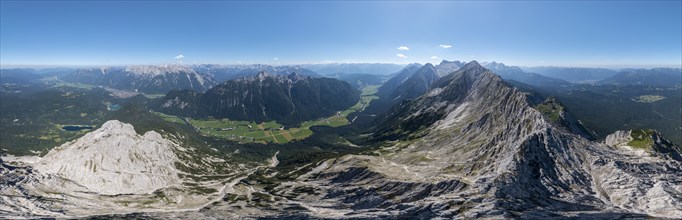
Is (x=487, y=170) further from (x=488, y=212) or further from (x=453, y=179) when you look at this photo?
(x=488, y=212)

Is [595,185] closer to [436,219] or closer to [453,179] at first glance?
[453,179]

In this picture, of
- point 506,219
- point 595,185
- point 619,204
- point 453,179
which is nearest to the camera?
point 506,219

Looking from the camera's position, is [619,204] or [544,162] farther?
[544,162]

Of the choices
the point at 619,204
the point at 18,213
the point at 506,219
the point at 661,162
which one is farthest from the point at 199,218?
the point at 661,162

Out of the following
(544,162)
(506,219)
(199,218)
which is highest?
(544,162)

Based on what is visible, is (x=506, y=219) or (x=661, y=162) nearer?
(x=506, y=219)

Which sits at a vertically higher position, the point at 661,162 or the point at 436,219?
the point at 661,162

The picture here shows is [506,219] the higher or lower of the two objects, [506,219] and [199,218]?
the higher

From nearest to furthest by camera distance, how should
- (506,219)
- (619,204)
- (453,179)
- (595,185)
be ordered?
1. (506,219)
2. (619,204)
3. (595,185)
4. (453,179)

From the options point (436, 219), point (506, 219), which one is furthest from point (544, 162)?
point (436, 219)
